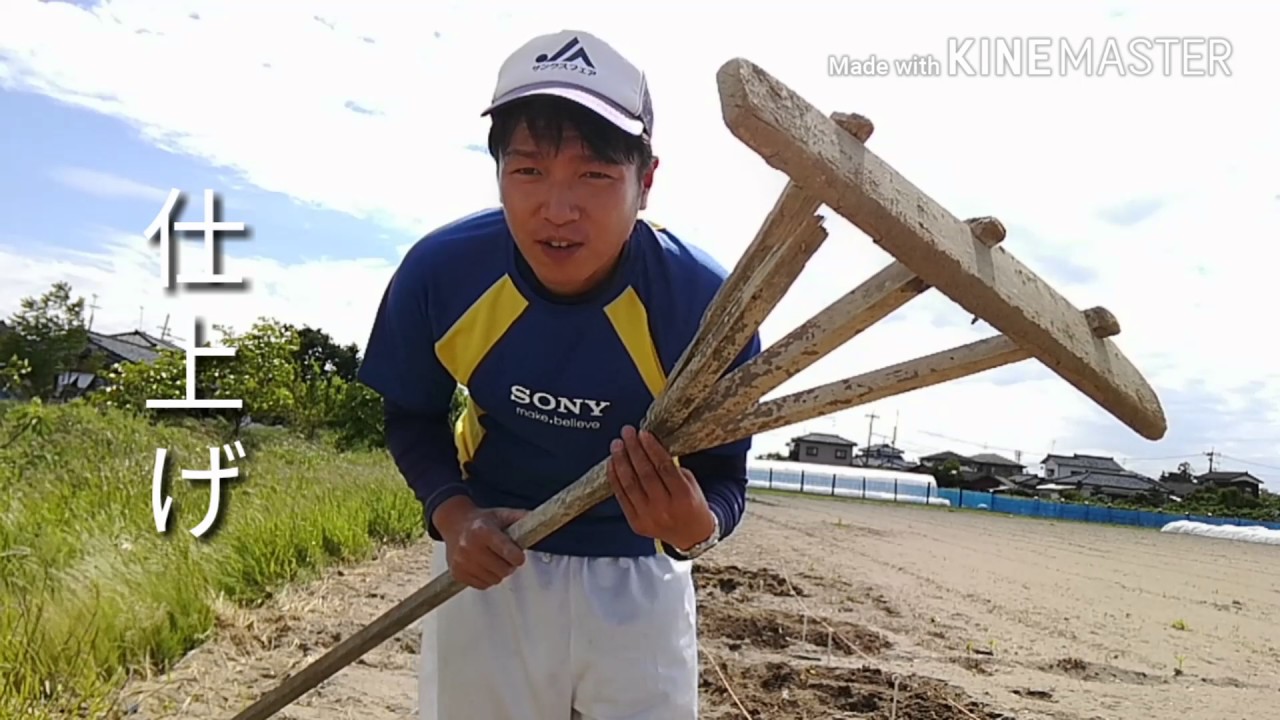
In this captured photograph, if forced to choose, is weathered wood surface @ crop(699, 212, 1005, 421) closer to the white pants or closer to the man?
the man

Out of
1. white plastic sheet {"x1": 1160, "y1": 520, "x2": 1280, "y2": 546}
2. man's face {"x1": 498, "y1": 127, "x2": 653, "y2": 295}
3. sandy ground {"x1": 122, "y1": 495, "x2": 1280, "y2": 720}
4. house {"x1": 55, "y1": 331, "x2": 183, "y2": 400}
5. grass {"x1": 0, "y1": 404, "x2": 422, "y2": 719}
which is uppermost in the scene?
house {"x1": 55, "y1": 331, "x2": 183, "y2": 400}

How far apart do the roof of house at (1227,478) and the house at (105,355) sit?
5454 cm

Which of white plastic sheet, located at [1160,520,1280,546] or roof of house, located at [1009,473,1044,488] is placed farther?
roof of house, located at [1009,473,1044,488]

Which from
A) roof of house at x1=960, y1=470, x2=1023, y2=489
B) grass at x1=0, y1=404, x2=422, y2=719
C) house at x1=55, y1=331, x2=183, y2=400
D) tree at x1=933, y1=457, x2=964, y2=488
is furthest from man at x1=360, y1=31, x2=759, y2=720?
roof of house at x1=960, y1=470, x2=1023, y2=489

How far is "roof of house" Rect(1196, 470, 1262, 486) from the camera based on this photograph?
5847cm

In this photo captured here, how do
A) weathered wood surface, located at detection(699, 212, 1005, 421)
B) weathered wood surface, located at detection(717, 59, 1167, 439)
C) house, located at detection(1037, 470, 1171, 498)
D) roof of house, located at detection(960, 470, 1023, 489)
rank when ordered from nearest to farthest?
weathered wood surface, located at detection(717, 59, 1167, 439), weathered wood surface, located at detection(699, 212, 1005, 421), house, located at detection(1037, 470, 1171, 498), roof of house, located at detection(960, 470, 1023, 489)

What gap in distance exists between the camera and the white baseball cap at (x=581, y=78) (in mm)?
1656

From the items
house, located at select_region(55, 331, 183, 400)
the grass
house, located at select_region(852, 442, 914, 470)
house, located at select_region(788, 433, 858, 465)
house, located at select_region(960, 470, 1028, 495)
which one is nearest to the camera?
the grass

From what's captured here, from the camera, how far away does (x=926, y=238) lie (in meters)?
1.11

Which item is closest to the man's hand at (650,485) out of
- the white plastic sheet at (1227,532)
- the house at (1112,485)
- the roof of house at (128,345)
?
the white plastic sheet at (1227,532)

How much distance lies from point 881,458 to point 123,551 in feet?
236

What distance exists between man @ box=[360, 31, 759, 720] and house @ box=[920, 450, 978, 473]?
6553cm

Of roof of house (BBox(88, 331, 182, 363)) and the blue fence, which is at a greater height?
roof of house (BBox(88, 331, 182, 363))

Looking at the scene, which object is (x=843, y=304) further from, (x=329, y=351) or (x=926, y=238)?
(x=329, y=351)
